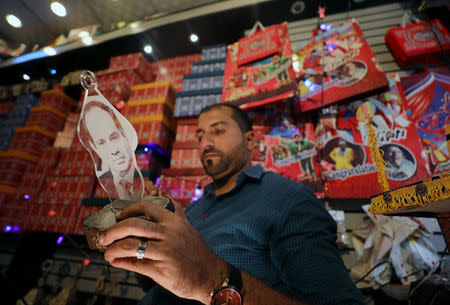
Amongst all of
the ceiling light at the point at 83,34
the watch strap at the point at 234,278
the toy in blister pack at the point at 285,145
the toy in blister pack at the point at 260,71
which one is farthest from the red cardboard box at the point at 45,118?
the watch strap at the point at 234,278

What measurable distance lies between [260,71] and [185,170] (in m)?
1.35

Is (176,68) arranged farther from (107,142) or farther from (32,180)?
(107,142)

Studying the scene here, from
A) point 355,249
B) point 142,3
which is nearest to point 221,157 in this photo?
point 355,249

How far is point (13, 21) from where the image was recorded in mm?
2494

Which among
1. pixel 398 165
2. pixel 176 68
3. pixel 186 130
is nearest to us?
pixel 398 165

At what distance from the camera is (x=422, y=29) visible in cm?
202

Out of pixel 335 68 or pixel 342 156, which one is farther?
pixel 335 68

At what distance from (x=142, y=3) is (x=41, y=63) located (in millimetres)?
2561

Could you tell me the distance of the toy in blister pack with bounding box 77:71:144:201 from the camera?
526 mm

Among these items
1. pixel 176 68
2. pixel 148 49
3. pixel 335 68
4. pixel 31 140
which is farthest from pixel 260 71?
pixel 31 140

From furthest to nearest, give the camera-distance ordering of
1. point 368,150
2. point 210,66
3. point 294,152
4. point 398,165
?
point 210,66
point 294,152
point 368,150
point 398,165

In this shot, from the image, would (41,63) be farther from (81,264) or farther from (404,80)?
(404,80)

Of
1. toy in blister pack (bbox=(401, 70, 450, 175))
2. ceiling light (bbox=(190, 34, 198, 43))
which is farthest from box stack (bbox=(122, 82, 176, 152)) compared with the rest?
toy in blister pack (bbox=(401, 70, 450, 175))

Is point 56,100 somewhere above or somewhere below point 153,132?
above
